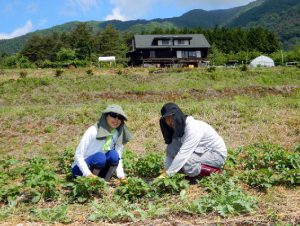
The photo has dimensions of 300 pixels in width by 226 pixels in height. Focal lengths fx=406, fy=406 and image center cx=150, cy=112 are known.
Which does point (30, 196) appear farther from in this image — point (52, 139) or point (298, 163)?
point (52, 139)

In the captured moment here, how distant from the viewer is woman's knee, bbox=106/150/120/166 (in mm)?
4812

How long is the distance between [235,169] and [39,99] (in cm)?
1547

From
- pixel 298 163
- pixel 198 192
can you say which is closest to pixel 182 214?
pixel 198 192

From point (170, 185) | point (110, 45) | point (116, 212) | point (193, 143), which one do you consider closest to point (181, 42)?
point (110, 45)

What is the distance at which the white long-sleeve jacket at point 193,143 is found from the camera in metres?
4.56

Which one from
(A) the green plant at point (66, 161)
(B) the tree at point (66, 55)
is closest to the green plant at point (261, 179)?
(A) the green plant at point (66, 161)

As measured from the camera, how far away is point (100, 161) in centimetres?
472

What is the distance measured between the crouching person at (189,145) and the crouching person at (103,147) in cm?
57

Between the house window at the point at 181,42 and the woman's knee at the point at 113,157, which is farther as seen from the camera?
the house window at the point at 181,42

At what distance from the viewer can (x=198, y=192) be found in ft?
14.7

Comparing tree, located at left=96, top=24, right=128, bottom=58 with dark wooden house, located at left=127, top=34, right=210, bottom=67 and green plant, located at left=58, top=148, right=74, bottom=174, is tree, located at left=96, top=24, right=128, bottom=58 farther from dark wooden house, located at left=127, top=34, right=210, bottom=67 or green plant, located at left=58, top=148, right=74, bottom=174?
green plant, located at left=58, top=148, right=74, bottom=174

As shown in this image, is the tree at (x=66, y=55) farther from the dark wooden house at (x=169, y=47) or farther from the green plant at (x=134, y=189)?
the green plant at (x=134, y=189)

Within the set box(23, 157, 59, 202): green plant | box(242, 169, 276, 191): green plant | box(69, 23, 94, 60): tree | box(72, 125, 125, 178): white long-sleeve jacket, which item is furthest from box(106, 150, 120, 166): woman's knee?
box(69, 23, 94, 60): tree

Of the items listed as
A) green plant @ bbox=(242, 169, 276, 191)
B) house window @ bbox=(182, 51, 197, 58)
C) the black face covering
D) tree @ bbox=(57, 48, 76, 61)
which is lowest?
green plant @ bbox=(242, 169, 276, 191)
